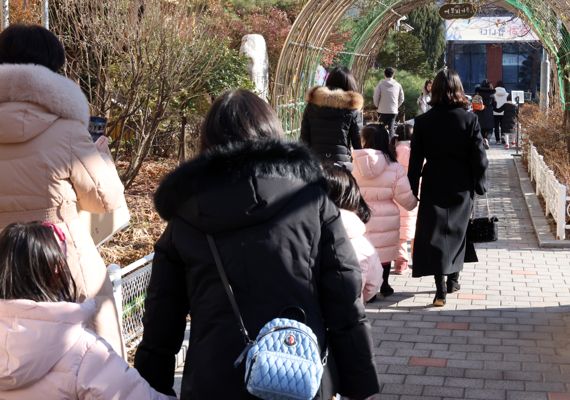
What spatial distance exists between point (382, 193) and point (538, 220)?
4.25m

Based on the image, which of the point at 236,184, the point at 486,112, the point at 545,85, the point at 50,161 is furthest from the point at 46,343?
the point at 545,85

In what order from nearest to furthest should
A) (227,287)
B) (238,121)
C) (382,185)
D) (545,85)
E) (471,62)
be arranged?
(227,287), (238,121), (382,185), (545,85), (471,62)

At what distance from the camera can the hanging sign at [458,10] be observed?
647 inches

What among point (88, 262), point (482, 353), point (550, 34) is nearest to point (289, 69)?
point (550, 34)

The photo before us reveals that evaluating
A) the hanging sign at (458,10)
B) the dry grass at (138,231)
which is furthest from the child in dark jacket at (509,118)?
the dry grass at (138,231)

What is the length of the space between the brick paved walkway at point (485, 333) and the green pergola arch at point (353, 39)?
→ 5.47m

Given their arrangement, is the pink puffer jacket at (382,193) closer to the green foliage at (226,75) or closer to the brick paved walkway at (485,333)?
the brick paved walkway at (485,333)

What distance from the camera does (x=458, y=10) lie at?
1655 cm

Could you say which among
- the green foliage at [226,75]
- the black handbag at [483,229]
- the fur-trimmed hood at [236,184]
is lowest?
the black handbag at [483,229]

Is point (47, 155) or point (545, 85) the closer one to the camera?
point (47, 155)

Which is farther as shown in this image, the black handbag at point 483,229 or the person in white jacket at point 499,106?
the person in white jacket at point 499,106

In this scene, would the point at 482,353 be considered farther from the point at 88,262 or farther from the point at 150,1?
the point at 150,1

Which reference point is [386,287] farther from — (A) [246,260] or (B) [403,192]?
(A) [246,260]

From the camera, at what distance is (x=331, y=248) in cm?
293
